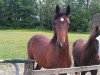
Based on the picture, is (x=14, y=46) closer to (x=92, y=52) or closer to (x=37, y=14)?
(x=92, y=52)

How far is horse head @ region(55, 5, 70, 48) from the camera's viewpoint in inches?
240

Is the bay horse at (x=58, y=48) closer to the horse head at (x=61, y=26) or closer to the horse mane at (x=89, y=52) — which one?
the horse head at (x=61, y=26)

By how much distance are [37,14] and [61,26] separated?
185 ft

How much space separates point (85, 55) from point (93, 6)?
59.2 meters

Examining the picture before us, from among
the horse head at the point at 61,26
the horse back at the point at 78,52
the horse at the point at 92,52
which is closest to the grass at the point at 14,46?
the horse back at the point at 78,52

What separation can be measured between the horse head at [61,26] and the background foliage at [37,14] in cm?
4747

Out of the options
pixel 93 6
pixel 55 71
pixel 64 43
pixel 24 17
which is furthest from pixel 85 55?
pixel 93 6

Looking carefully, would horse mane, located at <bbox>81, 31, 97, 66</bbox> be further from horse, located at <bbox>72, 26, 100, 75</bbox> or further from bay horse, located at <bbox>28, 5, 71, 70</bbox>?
bay horse, located at <bbox>28, 5, 71, 70</bbox>

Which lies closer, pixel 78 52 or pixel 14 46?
pixel 78 52

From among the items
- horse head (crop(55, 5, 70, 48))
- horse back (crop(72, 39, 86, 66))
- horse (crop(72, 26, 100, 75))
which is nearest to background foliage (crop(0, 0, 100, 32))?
horse back (crop(72, 39, 86, 66))

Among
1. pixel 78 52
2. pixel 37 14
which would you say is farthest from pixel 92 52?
pixel 37 14

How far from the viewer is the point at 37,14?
62312 millimetres

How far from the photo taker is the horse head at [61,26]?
6.09m

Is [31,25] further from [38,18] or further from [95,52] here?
[95,52]
